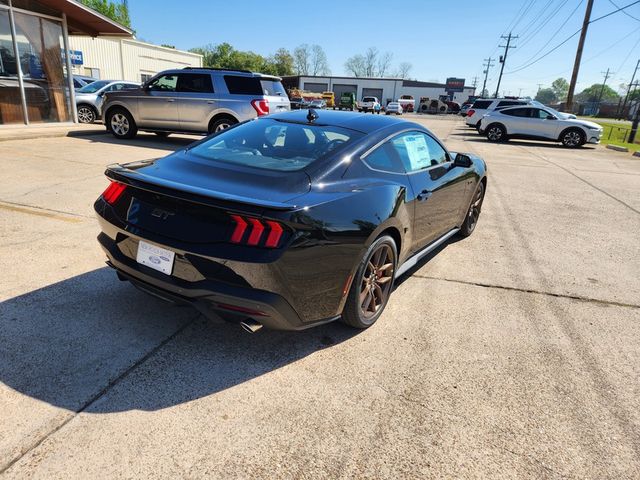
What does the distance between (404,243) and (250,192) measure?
1.46m

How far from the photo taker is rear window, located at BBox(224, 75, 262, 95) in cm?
1095

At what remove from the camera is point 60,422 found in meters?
2.17

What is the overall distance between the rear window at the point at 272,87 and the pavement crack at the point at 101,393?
355 inches

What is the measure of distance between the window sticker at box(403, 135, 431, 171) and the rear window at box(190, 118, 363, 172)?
64 cm

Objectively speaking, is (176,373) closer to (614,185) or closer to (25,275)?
(25,275)

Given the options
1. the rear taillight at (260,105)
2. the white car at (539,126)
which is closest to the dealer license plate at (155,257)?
the rear taillight at (260,105)

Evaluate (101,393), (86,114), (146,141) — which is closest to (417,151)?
(101,393)

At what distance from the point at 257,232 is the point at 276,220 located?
129mm

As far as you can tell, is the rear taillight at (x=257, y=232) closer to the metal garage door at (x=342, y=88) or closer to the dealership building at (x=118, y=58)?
the dealership building at (x=118, y=58)

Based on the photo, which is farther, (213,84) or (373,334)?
(213,84)

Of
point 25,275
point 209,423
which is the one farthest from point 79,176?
point 209,423

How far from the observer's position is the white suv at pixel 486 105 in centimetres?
2275

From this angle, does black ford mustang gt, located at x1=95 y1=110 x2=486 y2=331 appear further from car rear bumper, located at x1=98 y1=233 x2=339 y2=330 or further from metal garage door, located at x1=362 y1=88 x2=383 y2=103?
metal garage door, located at x1=362 y1=88 x2=383 y2=103

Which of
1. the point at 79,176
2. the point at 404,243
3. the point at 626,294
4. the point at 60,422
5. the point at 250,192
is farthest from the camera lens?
the point at 79,176
